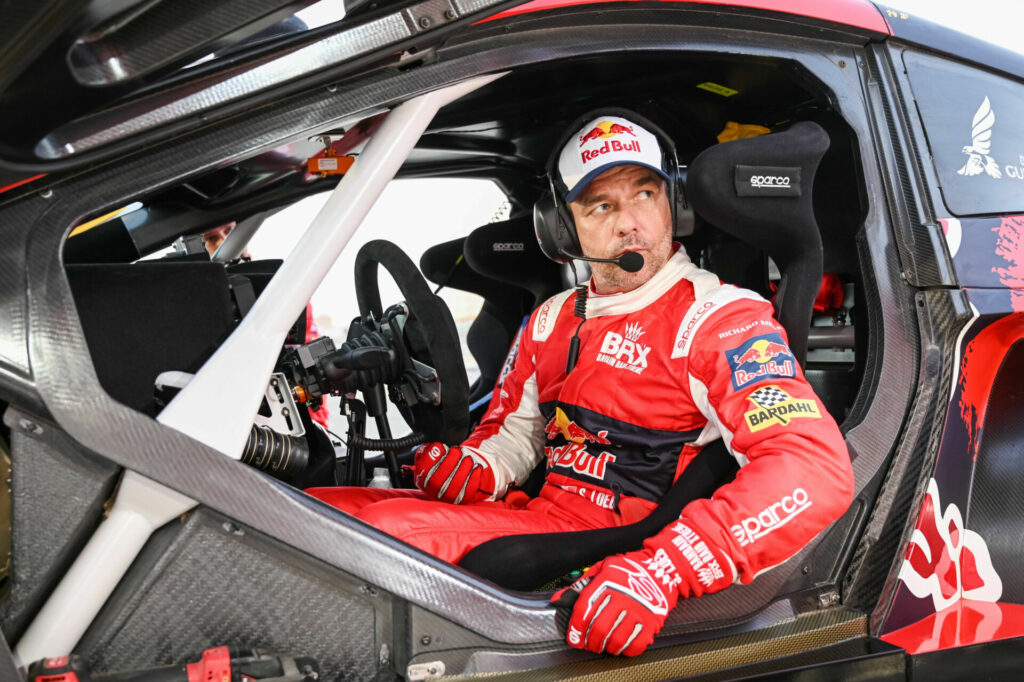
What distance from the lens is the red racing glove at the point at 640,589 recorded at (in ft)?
4.01

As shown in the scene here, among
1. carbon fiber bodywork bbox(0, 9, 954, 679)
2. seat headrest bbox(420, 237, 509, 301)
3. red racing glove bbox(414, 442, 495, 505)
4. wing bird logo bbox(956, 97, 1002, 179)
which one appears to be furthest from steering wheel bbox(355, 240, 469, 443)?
wing bird logo bbox(956, 97, 1002, 179)

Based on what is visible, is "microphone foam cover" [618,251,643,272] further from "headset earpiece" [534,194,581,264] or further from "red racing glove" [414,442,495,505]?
"red racing glove" [414,442,495,505]

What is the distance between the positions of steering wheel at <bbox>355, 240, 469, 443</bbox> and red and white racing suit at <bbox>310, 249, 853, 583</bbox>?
0.16 m

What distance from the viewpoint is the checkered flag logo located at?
4.58 feet

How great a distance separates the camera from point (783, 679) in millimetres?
1348

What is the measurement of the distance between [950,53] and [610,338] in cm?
90

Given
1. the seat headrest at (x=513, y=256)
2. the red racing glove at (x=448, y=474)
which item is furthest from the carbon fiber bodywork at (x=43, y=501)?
the seat headrest at (x=513, y=256)

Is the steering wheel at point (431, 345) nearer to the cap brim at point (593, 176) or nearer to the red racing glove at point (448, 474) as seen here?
the red racing glove at point (448, 474)

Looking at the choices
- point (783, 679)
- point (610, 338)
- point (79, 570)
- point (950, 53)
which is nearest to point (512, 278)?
point (610, 338)

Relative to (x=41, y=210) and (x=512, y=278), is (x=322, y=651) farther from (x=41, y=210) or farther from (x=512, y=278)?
(x=512, y=278)

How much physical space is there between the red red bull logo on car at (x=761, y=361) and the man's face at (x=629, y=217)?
14.5 inches

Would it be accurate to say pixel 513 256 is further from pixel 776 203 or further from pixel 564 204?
pixel 776 203

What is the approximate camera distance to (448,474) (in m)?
1.80

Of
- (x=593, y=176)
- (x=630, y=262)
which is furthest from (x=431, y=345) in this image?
(x=593, y=176)
